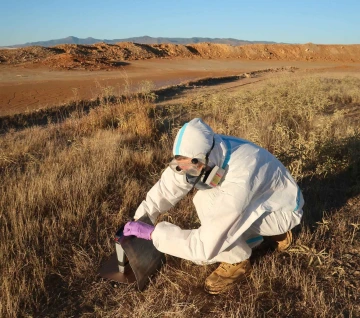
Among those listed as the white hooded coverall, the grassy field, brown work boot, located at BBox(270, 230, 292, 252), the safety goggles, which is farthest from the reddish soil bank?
the safety goggles

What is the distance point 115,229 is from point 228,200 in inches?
62.3

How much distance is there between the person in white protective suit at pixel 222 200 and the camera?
2.19 metres

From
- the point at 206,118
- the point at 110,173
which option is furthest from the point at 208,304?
the point at 206,118

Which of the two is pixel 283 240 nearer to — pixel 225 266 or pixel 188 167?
pixel 225 266

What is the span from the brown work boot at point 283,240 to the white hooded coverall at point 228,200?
0.91 ft

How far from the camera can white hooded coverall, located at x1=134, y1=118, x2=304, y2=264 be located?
2.18m

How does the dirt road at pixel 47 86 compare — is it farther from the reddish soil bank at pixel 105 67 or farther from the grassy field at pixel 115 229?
the grassy field at pixel 115 229

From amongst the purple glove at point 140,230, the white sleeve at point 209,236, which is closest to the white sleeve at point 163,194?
the purple glove at point 140,230

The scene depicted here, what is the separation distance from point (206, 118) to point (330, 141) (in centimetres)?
279

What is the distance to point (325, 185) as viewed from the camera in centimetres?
429

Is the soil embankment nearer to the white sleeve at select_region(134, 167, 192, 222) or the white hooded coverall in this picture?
the white sleeve at select_region(134, 167, 192, 222)

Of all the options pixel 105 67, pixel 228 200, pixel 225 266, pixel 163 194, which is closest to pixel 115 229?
pixel 163 194

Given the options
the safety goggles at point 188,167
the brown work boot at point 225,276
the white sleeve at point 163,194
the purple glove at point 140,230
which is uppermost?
the safety goggles at point 188,167

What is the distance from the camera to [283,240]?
119 inches
